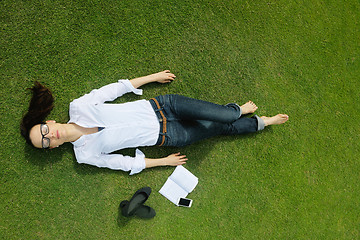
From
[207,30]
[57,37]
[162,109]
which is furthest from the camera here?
[207,30]

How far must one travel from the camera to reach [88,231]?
3.26 metres

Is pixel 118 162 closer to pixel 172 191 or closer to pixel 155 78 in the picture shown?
pixel 172 191

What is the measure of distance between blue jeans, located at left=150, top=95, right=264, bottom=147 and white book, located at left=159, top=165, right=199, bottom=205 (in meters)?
0.59

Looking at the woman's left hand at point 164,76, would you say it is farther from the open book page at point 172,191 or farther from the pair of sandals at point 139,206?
the pair of sandals at point 139,206

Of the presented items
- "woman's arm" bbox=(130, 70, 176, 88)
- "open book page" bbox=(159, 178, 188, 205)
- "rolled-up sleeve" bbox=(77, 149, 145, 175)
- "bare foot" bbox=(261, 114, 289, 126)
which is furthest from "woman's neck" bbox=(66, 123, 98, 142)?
"bare foot" bbox=(261, 114, 289, 126)

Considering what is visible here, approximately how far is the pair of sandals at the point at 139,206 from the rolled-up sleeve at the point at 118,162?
380mm

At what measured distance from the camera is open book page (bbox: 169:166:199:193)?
3420mm

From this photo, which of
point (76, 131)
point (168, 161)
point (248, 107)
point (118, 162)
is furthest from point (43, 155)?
point (248, 107)

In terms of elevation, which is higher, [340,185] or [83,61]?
[83,61]

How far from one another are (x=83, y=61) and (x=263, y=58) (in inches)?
113

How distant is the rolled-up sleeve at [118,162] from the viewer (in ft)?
9.69

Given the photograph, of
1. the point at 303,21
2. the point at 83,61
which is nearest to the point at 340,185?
the point at 303,21

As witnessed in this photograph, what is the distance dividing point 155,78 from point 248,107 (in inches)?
60.2

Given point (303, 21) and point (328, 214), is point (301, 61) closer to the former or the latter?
point (303, 21)
